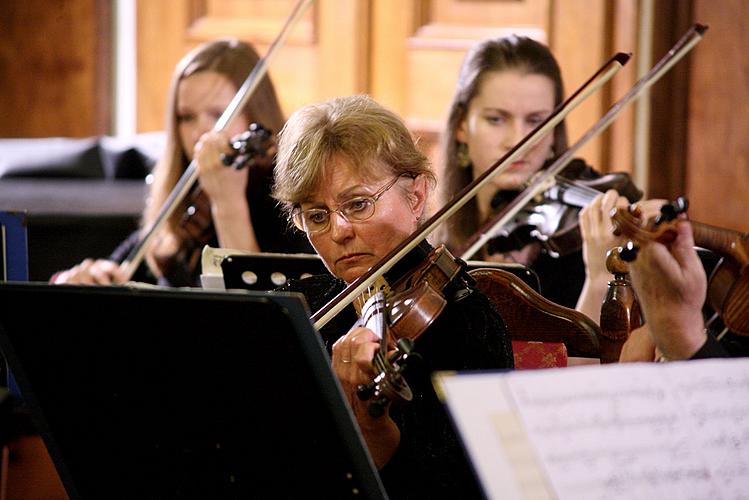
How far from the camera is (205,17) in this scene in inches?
157

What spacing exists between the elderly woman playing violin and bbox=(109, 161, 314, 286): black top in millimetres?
1052

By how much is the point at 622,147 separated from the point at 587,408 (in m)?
2.33

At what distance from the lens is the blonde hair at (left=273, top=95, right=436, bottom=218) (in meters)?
1.50

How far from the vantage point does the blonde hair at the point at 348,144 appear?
4.91 ft

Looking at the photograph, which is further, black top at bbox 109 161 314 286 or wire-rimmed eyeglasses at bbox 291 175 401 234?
black top at bbox 109 161 314 286

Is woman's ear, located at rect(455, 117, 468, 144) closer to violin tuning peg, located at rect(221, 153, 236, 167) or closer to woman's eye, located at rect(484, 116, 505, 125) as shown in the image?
woman's eye, located at rect(484, 116, 505, 125)

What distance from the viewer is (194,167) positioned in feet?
9.20

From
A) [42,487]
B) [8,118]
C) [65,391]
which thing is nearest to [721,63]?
[42,487]

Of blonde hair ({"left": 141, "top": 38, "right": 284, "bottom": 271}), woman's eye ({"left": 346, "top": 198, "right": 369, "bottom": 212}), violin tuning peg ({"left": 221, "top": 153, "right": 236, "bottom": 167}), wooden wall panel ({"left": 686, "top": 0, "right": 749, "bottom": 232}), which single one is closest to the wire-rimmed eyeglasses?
woman's eye ({"left": 346, "top": 198, "right": 369, "bottom": 212})

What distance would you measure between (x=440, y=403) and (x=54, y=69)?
350cm

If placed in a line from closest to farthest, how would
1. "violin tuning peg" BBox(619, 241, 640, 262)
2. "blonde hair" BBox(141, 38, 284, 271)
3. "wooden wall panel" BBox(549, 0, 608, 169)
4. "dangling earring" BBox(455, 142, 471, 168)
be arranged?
"violin tuning peg" BBox(619, 241, 640, 262), "dangling earring" BBox(455, 142, 471, 168), "blonde hair" BBox(141, 38, 284, 271), "wooden wall panel" BBox(549, 0, 608, 169)

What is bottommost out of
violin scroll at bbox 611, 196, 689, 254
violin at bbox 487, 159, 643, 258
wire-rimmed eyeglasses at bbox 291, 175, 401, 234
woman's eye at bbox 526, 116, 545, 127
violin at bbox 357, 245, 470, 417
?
violin at bbox 487, 159, 643, 258

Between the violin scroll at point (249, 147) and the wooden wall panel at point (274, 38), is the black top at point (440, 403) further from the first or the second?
the wooden wall panel at point (274, 38)

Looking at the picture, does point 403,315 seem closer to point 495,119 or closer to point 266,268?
point 266,268
